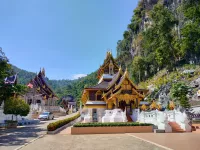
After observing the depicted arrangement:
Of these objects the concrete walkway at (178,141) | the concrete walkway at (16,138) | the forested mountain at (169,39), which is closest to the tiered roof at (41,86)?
the forested mountain at (169,39)

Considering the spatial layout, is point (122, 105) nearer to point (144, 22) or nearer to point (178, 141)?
point (178, 141)

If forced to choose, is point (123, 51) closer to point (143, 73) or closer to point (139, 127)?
point (143, 73)

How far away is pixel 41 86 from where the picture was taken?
5512 cm

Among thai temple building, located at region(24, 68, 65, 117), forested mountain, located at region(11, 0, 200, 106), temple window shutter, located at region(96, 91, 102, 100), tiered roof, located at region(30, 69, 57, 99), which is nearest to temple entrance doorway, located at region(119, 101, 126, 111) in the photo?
temple window shutter, located at region(96, 91, 102, 100)

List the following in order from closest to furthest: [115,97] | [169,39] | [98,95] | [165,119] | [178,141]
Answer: [178,141] → [165,119] → [115,97] → [98,95] → [169,39]

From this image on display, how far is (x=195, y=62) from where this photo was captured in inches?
1875

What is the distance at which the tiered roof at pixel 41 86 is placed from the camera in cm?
5347

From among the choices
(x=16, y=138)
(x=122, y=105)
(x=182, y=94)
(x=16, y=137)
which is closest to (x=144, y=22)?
(x=182, y=94)

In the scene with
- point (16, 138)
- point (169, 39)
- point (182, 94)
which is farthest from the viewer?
point (169, 39)

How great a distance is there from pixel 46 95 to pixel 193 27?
40717mm

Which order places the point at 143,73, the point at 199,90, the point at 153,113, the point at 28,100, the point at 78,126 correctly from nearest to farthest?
1. the point at 78,126
2. the point at 153,113
3. the point at 199,90
4. the point at 28,100
5. the point at 143,73

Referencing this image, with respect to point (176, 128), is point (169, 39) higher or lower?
higher

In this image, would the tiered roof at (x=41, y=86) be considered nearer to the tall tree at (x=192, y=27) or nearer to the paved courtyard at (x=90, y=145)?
the tall tree at (x=192, y=27)

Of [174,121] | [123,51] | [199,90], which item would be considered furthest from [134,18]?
[174,121]
